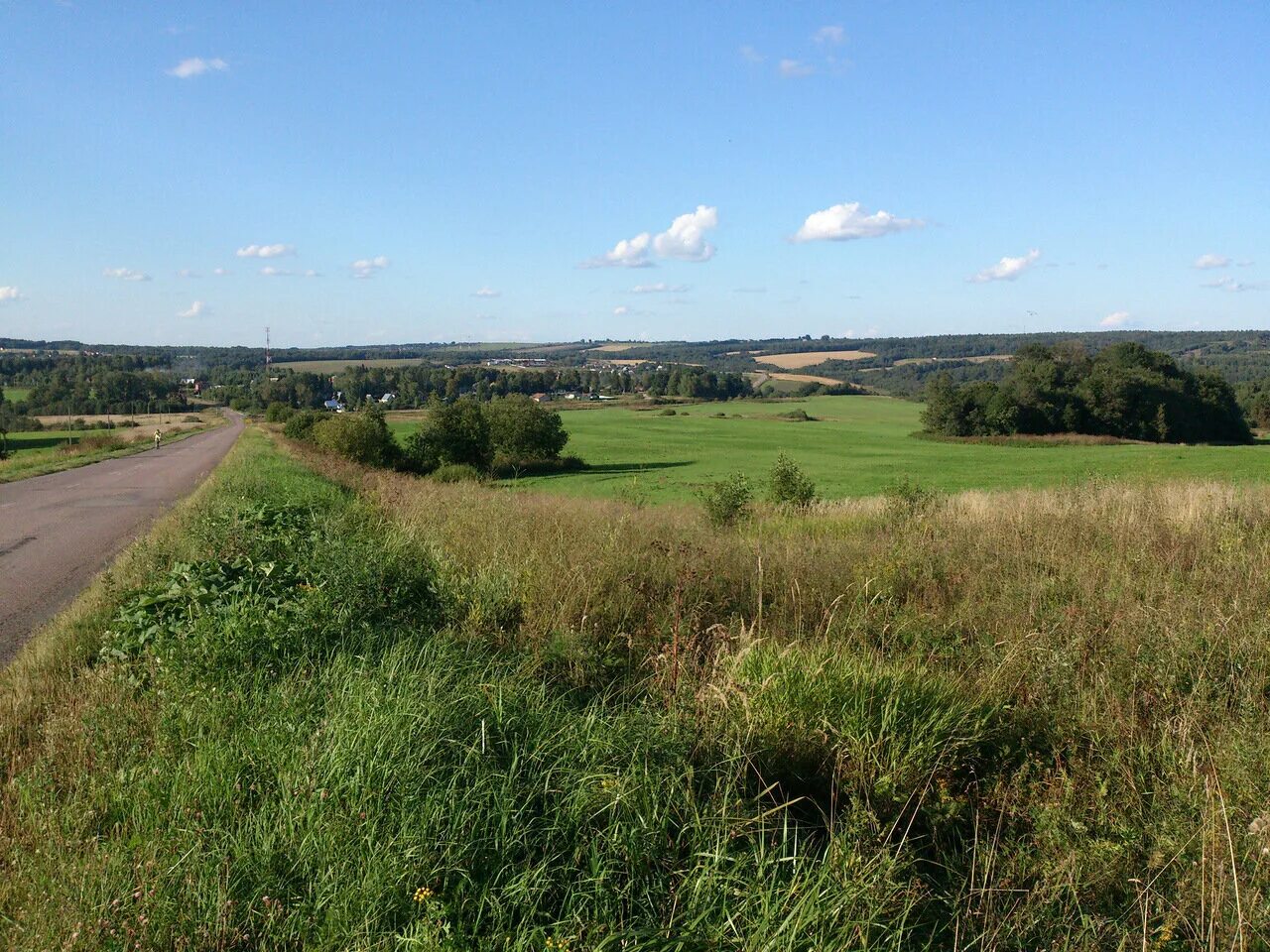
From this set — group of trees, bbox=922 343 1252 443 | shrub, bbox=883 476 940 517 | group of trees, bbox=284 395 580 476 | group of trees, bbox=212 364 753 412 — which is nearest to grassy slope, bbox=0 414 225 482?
group of trees, bbox=284 395 580 476

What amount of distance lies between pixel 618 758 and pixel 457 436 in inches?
2015

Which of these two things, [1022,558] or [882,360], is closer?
[1022,558]

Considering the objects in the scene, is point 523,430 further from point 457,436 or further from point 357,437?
Result: point 357,437

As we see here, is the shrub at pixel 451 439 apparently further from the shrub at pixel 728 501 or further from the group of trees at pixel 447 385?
the shrub at pixel 728 501

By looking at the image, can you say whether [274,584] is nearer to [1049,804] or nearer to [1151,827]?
[1049,804]

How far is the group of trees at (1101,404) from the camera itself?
75688 mm

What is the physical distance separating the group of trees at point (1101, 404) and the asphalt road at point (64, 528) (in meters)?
68.1

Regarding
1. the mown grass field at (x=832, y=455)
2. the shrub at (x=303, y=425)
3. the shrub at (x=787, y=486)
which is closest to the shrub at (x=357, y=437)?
the shrub at (x=303, y=425)

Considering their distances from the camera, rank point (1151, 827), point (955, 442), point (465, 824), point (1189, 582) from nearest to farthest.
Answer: point (465, 824), point (1151, 827), point (1189, 582), point (955, 442)

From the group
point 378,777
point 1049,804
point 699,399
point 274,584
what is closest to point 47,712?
point 274,584

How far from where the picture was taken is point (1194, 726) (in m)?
4.96

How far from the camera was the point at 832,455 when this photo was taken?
6288 cm

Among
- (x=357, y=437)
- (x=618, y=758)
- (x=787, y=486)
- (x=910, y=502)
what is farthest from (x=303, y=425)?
(x=618, y=758)

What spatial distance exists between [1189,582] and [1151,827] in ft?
15.6
